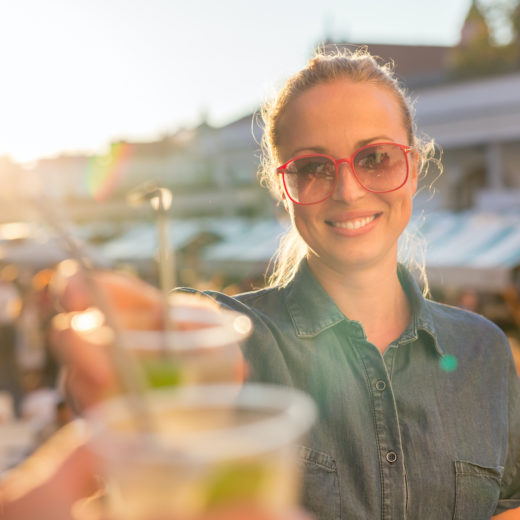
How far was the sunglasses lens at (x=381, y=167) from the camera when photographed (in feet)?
5.75

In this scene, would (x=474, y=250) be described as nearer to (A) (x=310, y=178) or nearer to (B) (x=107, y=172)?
(A) (x=310, y=178)

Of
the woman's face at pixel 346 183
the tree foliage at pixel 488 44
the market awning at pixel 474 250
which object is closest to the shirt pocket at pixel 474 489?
the woman's face at pixel 346 183

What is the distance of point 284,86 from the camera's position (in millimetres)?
1920

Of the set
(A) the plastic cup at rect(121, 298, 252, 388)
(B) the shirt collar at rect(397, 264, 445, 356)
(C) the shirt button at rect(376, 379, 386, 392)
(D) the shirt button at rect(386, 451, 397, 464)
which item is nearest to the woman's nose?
(B) the shirt collar at rect(397, 264, 445, 356)

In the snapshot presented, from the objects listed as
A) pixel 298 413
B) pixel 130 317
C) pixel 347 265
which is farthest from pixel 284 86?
pixel 298 413

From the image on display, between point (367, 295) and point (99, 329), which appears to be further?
point (367, 295)

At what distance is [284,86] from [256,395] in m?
1.47

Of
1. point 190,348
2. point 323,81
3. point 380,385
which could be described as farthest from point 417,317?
point 190,348

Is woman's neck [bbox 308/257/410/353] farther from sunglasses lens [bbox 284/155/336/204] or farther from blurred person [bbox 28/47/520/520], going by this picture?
sunglasses lens [bbox 284/155/336/204]

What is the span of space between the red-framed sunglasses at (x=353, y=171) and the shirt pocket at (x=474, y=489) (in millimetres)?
823

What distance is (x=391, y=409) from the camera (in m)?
1.65

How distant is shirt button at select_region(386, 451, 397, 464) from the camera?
1.60 m

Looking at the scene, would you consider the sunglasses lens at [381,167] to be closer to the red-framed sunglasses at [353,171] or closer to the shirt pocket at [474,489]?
the red-framed sunglasses at [353,171]

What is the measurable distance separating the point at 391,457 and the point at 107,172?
32.3 meters
